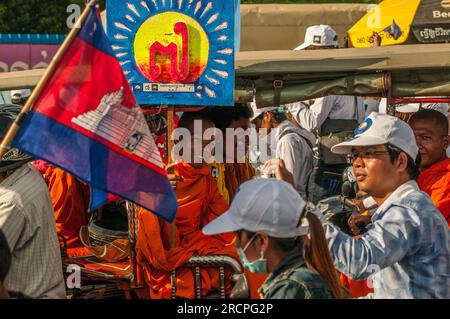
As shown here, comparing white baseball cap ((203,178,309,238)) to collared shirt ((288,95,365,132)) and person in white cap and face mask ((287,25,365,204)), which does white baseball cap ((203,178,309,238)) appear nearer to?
person in white cap and face mask ((287,25,365,204))

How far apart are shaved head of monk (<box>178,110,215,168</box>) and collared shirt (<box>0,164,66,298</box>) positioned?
148 centimetres

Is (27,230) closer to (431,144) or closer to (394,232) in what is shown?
(394,232)

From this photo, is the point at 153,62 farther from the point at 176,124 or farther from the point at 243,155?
the point at 243,155

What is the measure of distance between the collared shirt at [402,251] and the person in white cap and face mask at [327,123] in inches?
133

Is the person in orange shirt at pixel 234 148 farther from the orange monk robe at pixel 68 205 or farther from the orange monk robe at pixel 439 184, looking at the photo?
the orange monk robe at pixel 439 184

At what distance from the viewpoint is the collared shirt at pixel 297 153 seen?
724 cm

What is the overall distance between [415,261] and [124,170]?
1368mm

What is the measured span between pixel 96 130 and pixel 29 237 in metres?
0.65

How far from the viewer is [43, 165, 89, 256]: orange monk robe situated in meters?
6.41

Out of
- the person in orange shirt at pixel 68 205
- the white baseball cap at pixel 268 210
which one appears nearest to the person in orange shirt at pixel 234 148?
the person in orange shirt at pixel 68 205

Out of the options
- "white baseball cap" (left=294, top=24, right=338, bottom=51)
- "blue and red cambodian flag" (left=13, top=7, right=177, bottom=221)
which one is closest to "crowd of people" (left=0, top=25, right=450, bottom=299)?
"blue and red cambodian flag" (left=13, top=7, right=177, bottom=221)

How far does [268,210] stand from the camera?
3352mm

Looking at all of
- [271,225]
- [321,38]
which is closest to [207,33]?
[271,225]

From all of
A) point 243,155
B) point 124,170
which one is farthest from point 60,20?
point 124,170
